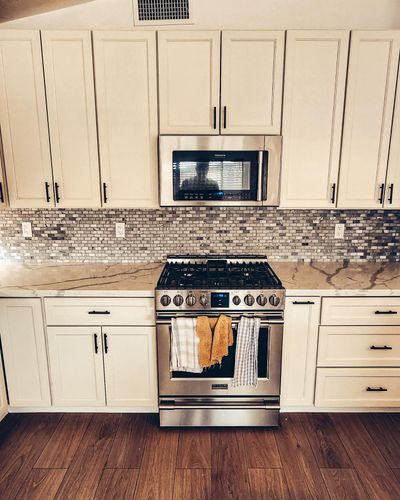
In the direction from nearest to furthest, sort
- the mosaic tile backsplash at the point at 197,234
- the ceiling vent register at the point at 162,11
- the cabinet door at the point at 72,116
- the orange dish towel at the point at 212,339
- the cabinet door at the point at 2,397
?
the orange dish towel at the point at 212,339, the cabinet door at the point at 72,116, the cabinet door at the point at 2,397, the ceiling vent register at the point at 162,11, the mosaic tile backsplash at the point at 197,234

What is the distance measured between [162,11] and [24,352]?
2.50 metres

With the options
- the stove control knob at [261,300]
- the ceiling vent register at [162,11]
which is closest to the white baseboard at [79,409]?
the stove control knob at [261,300]

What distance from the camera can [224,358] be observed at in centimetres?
228

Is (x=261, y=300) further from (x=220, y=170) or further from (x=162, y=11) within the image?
(x=162, y=11)

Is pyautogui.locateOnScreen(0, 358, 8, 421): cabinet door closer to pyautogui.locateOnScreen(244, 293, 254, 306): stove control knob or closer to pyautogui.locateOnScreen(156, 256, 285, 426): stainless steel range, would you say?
pyautogui.locateOnScreen(156, 256, 285, 426): stainless steel range

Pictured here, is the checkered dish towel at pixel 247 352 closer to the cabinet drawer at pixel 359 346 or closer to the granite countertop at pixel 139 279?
the granite countertop at pixel 139 279

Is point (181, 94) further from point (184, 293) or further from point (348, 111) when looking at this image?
point (184, 293)

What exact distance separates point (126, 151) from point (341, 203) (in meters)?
1.50

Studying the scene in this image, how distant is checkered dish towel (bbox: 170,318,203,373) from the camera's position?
2.20 m

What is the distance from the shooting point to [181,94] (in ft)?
7.60

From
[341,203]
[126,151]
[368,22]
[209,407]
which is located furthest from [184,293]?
[368,22]

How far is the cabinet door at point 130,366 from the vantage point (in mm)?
2326

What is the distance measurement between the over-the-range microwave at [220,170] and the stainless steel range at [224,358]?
52 centimetres

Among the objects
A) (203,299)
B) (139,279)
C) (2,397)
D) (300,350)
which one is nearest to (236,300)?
(203,299)
